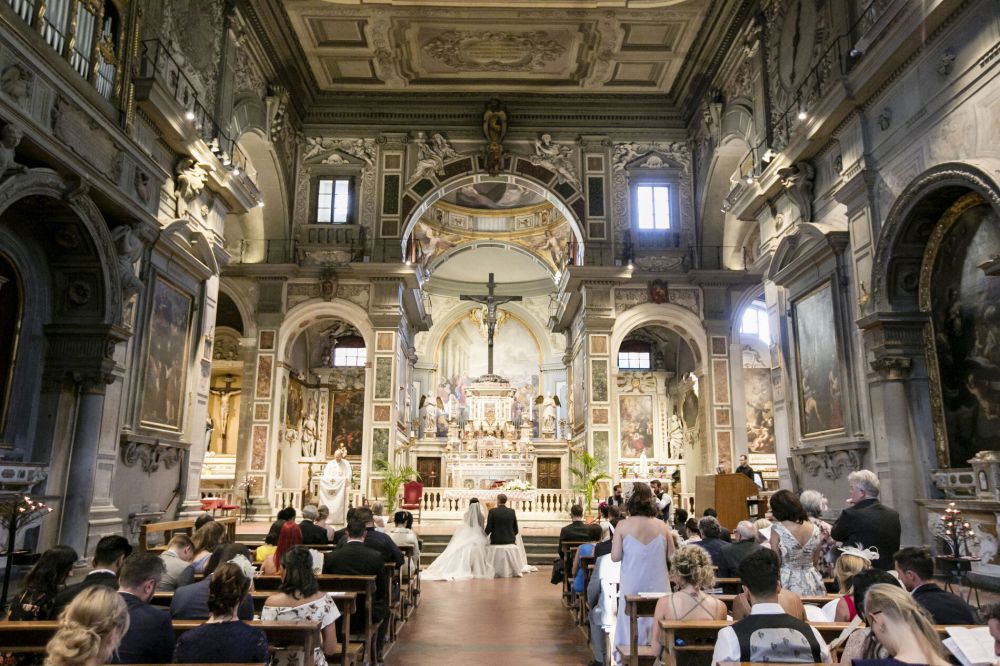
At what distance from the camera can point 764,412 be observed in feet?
71.2

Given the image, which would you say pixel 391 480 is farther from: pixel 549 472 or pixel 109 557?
pixel 109 557

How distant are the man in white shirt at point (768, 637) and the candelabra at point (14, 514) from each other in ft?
21.8

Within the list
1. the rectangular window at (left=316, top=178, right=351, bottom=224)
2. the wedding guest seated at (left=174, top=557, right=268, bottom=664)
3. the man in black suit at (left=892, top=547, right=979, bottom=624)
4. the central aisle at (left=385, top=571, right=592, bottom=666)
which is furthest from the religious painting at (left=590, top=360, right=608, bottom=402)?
the wedding guest seated at (left=174, top=557, right=268, bottom=664)

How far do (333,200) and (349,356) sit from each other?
6710 millimetres

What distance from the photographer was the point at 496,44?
1766cm

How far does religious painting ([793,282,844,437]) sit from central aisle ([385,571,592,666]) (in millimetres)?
4755

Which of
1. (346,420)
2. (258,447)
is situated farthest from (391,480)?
(346,420)

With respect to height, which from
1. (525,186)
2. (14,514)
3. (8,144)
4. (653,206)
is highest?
(525,186)

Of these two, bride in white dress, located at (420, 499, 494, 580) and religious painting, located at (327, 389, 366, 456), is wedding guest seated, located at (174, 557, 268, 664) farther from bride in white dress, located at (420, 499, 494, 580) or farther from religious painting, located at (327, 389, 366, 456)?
religious painting, located at (327, 389, 366, 456)

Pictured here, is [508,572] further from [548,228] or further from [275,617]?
[548,228]

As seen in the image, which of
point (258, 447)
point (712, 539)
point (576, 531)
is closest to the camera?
point (712, 539)

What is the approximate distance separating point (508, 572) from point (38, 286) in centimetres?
831

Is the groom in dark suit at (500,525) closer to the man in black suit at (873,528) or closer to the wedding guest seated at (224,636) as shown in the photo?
the man in black suit at (873,528)

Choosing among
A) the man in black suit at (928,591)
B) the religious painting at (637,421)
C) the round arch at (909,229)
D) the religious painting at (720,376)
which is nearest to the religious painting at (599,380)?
the religious painting at (720,376)
